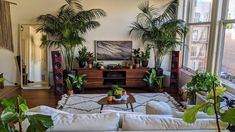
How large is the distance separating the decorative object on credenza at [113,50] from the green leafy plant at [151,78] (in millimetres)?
813

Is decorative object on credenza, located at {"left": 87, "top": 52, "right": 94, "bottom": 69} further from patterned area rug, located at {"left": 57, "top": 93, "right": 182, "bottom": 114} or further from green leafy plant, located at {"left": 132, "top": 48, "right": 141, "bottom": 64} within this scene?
green leafy plant, located at {"left": 132, "top": 48, "right": 141, "bottom": 64}

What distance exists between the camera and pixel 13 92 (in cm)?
515

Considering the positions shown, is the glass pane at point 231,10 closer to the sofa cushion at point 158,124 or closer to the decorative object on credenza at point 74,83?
the sofa cushion at point 158,124

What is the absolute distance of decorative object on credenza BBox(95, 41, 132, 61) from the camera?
18.9 feet

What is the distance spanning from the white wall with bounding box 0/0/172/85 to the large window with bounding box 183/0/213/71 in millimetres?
981

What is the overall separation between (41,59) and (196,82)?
3950 mm

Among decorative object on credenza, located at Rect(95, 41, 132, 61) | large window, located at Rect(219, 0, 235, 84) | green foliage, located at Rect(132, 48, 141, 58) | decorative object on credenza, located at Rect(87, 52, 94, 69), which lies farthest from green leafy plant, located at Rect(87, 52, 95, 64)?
large window, located at Rect(219, 0, 235, 84)

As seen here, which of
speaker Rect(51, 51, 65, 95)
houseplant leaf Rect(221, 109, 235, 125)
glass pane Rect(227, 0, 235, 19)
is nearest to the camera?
houseplant leaf Rect(221, 109, 235, 125)

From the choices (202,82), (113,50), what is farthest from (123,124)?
(113,50)

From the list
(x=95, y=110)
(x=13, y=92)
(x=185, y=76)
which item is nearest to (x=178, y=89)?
(x=185, y=76)

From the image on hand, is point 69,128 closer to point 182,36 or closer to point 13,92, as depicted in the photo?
point 13,92

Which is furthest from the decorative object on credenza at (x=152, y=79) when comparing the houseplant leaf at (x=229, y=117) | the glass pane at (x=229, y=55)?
the houseplant leaf at (x=229, y=117)

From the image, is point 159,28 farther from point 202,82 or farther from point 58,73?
point 58,73

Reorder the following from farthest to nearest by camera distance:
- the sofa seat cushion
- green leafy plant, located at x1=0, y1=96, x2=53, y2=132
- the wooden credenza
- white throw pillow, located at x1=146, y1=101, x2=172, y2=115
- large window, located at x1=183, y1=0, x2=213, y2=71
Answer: the wooden credenza
large window, located at x1=183, y1=0, x2=213, y2=71
white throw pillow, located at x1=146, y1=101, x2=172, y2=115
the sofa seat cushion
green leafy plant, located at x1=0, y1=96, x2=53, y2=132
